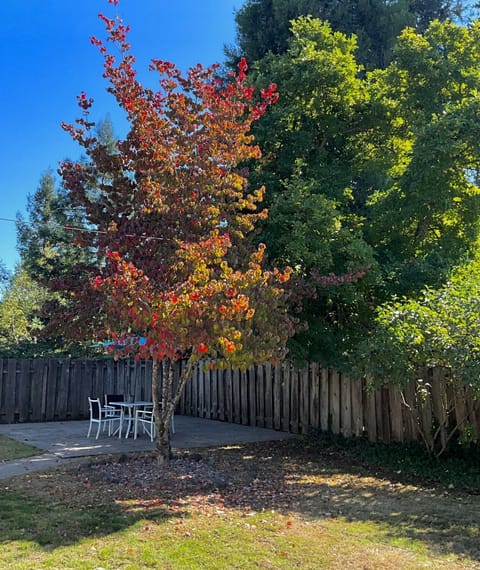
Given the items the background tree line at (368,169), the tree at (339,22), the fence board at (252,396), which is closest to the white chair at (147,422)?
the fence board at (252,396)

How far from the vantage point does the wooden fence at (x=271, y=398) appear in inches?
295

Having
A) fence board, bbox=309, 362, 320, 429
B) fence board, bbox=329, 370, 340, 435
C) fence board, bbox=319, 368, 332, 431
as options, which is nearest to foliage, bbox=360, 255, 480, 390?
fence board, bbox=329, 370, 340, 435

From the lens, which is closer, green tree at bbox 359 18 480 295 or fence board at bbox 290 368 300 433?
green tree at bbox 359 18 480 295

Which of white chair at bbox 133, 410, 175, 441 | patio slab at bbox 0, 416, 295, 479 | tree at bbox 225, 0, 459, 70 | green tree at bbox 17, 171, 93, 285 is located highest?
tree at bbox 225, 0, 459, 70

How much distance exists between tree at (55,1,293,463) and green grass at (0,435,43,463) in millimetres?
2520

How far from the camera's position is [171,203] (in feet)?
21.5

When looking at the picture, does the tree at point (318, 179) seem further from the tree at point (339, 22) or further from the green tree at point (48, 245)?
the green tree at point (48, 245)

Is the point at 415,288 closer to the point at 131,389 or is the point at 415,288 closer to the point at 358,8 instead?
the point at 131,389

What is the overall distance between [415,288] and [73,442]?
652 cm

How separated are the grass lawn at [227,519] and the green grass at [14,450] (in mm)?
1304

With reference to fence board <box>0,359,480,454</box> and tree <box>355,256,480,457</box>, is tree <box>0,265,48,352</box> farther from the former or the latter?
tree <box>355,256,480,457</box>

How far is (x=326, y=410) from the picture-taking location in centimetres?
1005

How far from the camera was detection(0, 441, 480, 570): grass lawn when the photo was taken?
384cm

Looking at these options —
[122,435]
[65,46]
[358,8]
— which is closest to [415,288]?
[122,435]
